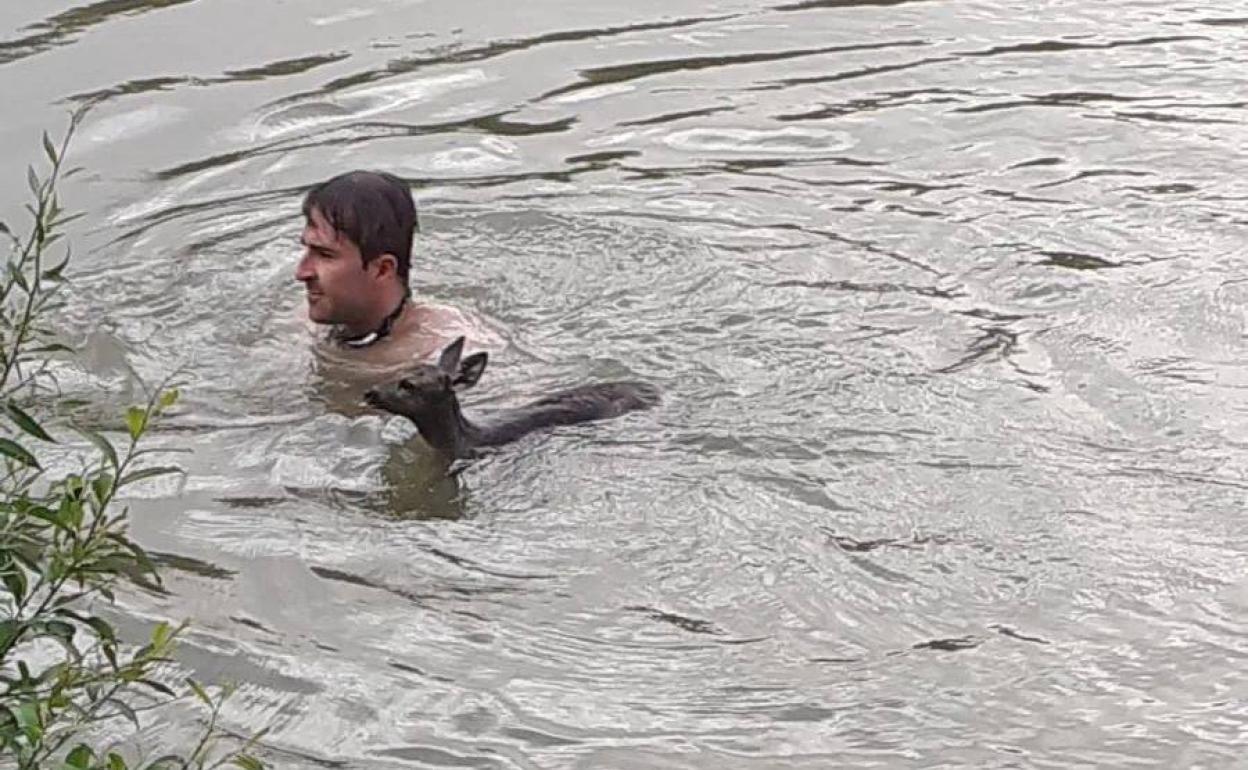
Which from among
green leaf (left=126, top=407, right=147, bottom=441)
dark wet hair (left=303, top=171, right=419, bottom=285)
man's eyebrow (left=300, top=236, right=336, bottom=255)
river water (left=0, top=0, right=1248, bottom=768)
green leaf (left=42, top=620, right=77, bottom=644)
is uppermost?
green leaf (left=126, top=407, right=147, bottom=441)

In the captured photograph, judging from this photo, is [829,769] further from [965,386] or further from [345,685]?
[965,386]

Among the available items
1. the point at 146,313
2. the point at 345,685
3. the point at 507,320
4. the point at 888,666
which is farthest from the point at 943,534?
the point at 146,313

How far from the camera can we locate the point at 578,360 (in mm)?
7004

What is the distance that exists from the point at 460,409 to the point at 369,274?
93 centimetres

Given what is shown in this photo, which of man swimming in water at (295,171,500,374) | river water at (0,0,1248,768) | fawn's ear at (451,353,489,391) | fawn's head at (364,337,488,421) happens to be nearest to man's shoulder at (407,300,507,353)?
man swimming in water at (295,171,500,374)

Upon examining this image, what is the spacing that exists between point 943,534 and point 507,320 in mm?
2216

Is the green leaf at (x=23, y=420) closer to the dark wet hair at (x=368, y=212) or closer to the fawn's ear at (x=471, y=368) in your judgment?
the fawn's ear at (x=471, y=368)

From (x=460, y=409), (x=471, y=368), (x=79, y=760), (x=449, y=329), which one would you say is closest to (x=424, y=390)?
(x=471, y=368)

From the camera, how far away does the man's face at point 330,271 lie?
6.92 m

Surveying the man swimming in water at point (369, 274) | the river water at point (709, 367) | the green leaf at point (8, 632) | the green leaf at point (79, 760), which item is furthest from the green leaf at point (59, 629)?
the man swimming in water at point (369, 274)

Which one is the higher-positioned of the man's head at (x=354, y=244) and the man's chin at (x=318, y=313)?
the man's head at (x=354, y=244)

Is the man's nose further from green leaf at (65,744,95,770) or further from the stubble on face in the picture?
green leaf at (65,744,95,770)

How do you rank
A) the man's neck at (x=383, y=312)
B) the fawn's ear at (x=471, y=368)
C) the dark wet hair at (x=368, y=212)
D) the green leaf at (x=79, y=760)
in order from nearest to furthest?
the green leaf at (x=79, y=760) < the fawn's ear at (x=471, y=368) < the dark wet hair at (x=368, y=212) < the man's neck at (x=383, y=312)

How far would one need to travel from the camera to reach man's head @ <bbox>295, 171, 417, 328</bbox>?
6922mm
